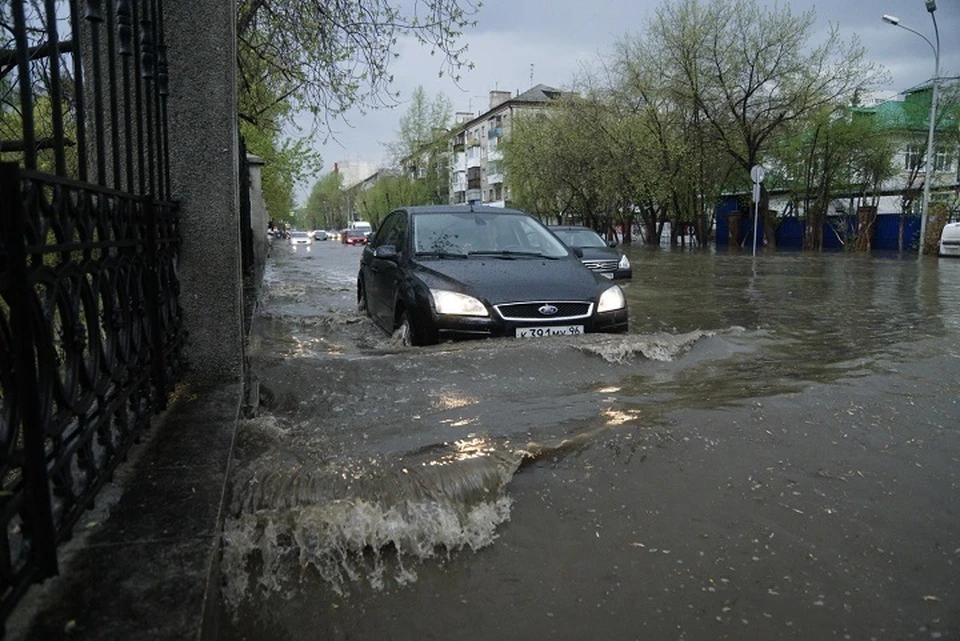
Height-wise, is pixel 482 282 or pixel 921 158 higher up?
pixel 921 158

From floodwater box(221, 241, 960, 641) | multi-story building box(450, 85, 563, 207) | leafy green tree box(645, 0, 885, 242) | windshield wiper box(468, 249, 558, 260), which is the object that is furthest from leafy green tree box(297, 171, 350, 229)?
floodwater box(221, 241, 960, 641)

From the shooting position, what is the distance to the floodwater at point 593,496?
257 cm

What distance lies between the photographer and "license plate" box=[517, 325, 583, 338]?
610cm

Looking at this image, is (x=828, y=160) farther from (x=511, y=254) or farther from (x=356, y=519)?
(x=356, y=519)

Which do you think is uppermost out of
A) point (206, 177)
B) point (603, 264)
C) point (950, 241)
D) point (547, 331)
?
point (206, 177)

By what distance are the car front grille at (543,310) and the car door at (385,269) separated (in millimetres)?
1418

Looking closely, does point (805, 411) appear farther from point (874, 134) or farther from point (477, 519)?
point (874, 134)

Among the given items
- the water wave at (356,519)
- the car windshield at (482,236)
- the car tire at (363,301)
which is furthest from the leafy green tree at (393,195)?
the water wave at (356,519)

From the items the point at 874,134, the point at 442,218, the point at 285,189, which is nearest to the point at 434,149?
the point at 285,189

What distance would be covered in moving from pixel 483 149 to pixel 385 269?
8246 cm

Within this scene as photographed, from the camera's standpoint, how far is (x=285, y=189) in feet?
128

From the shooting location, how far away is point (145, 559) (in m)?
2.01

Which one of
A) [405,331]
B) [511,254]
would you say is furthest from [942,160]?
[405,331]

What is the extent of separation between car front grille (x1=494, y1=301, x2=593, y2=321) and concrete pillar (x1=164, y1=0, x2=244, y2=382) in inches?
95.2
